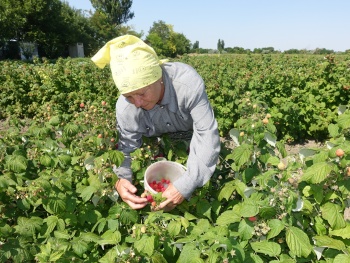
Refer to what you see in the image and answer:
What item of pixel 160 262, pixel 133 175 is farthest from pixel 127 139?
pixel 160 262

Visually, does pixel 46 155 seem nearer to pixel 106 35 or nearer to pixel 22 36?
pixel 22 36

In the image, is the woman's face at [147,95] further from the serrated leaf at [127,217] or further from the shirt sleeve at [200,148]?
the serrated leaf at [127,217]

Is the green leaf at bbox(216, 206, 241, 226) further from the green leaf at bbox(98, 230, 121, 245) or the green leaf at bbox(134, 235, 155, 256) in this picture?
the green leaf at bbox(98, 230, 121, 245)

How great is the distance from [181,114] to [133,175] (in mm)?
515

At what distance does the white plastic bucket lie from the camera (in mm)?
1960

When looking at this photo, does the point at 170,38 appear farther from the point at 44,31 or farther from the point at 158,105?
the point at 158,105

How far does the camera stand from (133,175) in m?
2.14

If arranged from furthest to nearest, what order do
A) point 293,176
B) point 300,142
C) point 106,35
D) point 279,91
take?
point 106,35 < point 279,91 < point 300,142 < point 293,176

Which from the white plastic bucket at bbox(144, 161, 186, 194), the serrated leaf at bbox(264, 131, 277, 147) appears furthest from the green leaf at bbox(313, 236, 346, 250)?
the white plastic bucket at bbox(144, 161, 186, 194)

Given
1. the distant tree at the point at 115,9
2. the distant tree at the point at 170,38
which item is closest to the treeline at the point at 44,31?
the distant tree at the point at 115,9

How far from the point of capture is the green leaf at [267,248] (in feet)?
4.87

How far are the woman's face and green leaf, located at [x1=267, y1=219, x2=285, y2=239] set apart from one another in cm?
88

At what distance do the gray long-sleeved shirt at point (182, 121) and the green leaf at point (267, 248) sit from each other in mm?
445

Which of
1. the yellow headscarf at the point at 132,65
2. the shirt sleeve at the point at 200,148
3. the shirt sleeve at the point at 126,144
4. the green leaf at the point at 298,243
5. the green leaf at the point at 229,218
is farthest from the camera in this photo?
the shirt sleeve at the point at 126,144
